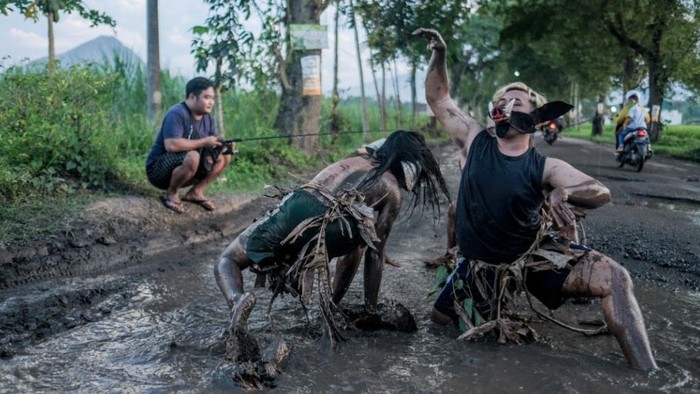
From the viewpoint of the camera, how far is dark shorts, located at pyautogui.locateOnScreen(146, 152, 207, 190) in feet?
24.0

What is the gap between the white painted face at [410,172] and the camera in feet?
14.8

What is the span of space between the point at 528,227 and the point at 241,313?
68.8 inches

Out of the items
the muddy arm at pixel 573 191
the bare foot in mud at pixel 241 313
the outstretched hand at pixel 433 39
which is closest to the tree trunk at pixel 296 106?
the outstretched hand at pixel 433 39

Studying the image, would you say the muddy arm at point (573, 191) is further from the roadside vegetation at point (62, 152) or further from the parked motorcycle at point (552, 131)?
the parked motorcycle at point (552, 131)

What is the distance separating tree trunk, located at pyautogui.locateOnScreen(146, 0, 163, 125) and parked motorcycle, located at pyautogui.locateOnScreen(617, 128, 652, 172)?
389 inches

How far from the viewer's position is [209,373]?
12.2 ft

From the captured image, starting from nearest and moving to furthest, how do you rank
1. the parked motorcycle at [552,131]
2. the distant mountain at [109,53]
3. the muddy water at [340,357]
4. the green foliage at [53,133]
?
the muddy water at [340,357] < the green foliage at [53,133] < the distant mountain at [109,53] < the parked motorcycle at [552,131]

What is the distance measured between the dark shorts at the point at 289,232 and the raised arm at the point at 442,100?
1103 mm

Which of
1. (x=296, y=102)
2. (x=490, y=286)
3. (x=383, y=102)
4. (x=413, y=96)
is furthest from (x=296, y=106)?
(x=413, y=96)

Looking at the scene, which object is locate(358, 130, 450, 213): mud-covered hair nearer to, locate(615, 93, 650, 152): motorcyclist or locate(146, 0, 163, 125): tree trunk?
locate(146, 0, 163, 125): tree trunk

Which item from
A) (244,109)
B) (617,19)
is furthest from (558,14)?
→ (244,109)

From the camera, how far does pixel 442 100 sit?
16.3 ft

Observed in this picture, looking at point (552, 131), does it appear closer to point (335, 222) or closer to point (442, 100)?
point (442, 100)

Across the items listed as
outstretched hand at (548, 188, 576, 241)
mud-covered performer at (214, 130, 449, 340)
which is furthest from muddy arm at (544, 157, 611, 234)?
mud-covered performer at (214, 130, 449, 340)
